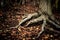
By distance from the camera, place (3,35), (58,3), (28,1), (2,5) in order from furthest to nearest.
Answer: (28,1)
(58,3)
(2,5)
(3,35)

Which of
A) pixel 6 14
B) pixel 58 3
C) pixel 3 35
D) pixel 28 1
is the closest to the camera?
pixel 3 35

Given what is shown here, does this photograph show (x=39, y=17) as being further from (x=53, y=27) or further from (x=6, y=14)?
(x=6, y=14)

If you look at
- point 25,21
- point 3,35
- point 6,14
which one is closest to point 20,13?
point 6,14

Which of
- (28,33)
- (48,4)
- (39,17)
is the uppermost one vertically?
(48,4)

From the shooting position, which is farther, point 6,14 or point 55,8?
point 55,8

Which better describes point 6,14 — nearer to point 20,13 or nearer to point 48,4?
point 20,13

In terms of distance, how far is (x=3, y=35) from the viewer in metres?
5.54

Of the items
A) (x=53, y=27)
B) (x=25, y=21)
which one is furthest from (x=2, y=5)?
(x=53, y=27)

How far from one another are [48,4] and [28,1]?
13.6 ft

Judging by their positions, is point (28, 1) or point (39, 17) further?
point (28, 1)

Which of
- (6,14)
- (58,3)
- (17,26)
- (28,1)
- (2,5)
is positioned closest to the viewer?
(17,26)

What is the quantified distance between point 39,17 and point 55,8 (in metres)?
2.92

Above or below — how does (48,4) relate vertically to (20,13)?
above

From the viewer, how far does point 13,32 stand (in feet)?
19.0
